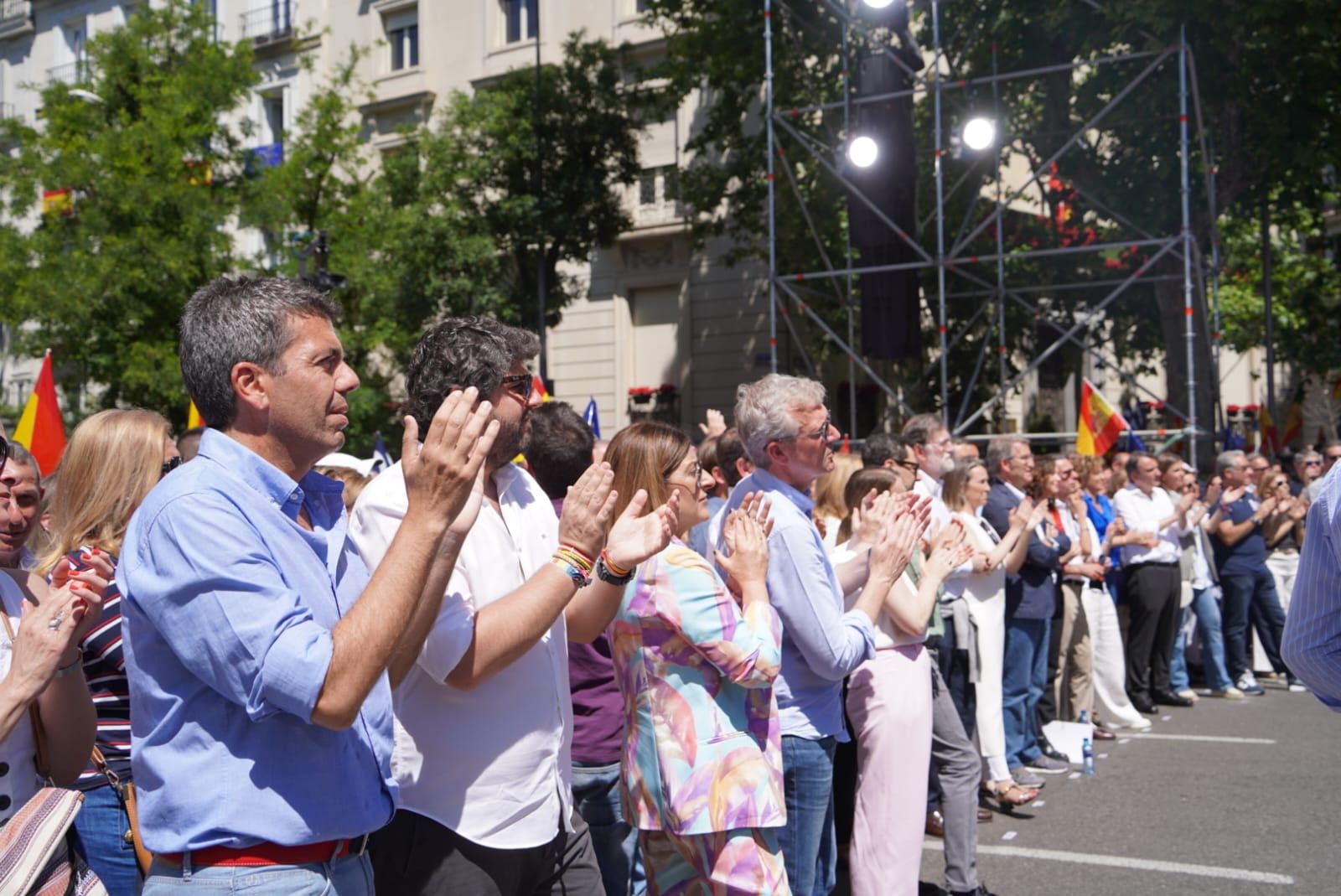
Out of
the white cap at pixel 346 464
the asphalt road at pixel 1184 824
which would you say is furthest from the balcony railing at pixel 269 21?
the asphalt road at pixel 1184 824

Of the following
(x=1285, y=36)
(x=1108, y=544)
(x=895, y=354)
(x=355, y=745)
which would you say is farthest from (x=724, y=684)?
(x=1285, y=36)

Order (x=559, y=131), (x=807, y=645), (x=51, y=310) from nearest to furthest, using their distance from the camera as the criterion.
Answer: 1. (x=807, y=645)
2. (x=51, y=310)
3. (x=559, y=131)

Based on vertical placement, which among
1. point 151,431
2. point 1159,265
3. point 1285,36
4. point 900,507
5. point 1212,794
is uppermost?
point 1285,36

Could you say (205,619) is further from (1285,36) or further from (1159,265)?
(1159,265)

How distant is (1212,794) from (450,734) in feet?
18.5

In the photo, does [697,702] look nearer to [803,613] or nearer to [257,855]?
[803,613]

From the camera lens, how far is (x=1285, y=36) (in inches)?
578

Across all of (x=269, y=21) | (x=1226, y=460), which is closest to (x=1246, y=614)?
(x=1226, y=460)

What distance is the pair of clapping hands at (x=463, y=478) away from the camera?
7.16 feet

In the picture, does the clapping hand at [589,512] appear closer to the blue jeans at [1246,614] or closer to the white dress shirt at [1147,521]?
the white dress shirt at [1147,521]

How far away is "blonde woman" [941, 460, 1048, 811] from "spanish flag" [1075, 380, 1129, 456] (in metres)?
4.36

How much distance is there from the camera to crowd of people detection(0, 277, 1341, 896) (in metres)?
2.12

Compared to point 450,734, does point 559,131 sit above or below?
above

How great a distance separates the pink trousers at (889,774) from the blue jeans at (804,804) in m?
0.69
